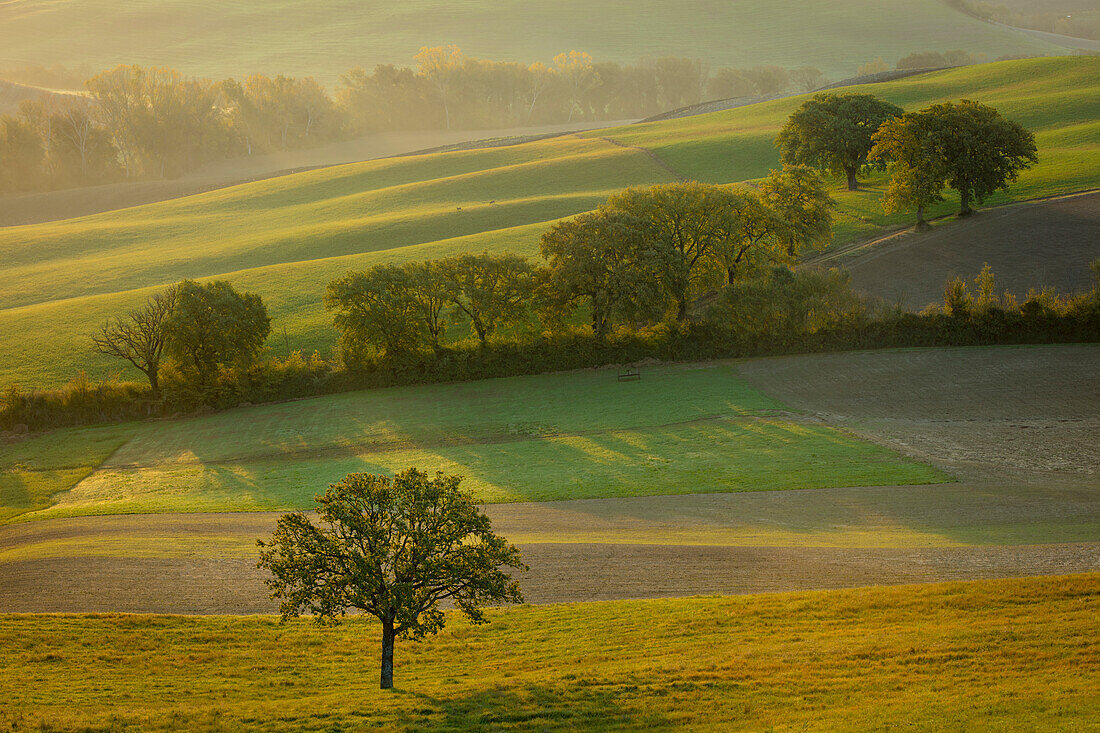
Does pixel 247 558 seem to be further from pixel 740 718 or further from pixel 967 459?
pixel 967 459

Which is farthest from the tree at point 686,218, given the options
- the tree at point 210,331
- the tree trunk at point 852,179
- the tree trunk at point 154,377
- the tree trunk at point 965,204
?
the tree trunk at point 154,377

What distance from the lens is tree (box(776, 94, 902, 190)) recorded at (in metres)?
90.6

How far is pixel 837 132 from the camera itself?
91.0m

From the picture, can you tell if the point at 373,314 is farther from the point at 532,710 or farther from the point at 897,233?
the point at 897,233

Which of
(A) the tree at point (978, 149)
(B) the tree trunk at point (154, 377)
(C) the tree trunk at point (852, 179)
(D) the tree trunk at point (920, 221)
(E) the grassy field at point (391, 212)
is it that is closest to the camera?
(B) the tree trunk at point (154, 377)

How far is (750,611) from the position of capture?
25047mm

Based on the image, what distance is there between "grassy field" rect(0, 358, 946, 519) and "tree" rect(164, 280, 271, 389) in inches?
173

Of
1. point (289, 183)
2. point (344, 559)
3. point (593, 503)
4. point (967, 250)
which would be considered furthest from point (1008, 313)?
point (289, 183)

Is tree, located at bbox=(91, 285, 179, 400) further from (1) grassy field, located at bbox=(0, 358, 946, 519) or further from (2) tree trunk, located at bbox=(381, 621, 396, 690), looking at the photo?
(2) tree trunk, located at bbox=(381, 621, 396, 690)

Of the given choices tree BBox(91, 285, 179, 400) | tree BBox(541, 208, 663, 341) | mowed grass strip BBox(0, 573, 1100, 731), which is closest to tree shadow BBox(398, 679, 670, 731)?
mowed grass strip BBox(0, 573, 1100, 731)

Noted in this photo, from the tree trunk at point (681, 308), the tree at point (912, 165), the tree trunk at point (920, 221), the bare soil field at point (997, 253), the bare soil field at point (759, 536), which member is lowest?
the bare soil field at point (759, 536)

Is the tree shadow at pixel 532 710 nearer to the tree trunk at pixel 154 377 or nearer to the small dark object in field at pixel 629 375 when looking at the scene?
the small dark object in field at pixel 629 375

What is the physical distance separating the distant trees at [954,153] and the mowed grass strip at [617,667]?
61086 millimetres

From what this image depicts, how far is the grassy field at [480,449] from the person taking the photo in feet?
136
